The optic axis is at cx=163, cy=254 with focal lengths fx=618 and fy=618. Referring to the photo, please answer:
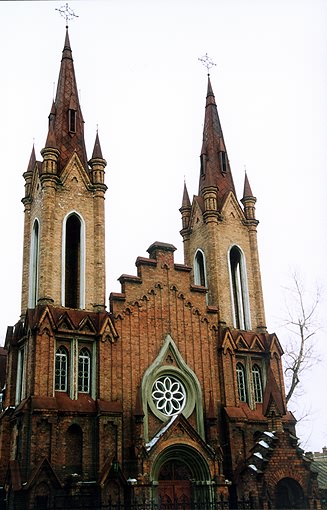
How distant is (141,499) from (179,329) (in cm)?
771

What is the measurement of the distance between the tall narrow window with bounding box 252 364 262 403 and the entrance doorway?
5.42 meters

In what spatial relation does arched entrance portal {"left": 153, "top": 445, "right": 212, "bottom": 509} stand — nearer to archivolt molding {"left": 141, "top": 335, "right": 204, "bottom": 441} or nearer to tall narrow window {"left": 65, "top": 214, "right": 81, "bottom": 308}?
archivolt molding {"left": 141, "top": 335, "right": 204, "bottom": 441}

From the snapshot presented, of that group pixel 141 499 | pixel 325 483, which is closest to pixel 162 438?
pixel 141 499

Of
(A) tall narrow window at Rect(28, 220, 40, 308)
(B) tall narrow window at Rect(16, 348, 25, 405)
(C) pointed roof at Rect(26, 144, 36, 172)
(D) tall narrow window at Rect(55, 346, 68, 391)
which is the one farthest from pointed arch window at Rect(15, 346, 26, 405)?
(C) pointed roof at Rect(26, 144, 36, 172)

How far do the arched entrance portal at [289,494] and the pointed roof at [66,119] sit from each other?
1656 cm

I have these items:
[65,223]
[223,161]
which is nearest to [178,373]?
[65,223]

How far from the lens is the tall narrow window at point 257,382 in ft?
96.1

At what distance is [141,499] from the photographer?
75.5 ft

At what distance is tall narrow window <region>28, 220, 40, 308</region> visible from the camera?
27697 millimetres

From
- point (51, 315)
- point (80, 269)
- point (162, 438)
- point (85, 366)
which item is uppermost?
point (80, 269)

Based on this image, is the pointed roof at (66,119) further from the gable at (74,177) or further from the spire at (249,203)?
the spire at (249,203)

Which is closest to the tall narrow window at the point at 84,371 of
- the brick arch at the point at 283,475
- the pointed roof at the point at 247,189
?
the brick arch at the point at 283,475

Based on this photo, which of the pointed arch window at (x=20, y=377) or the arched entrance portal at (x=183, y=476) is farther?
the pointed arch window at (x=20, y=377)

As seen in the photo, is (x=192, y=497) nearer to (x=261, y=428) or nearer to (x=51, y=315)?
(x=261, y=428)
